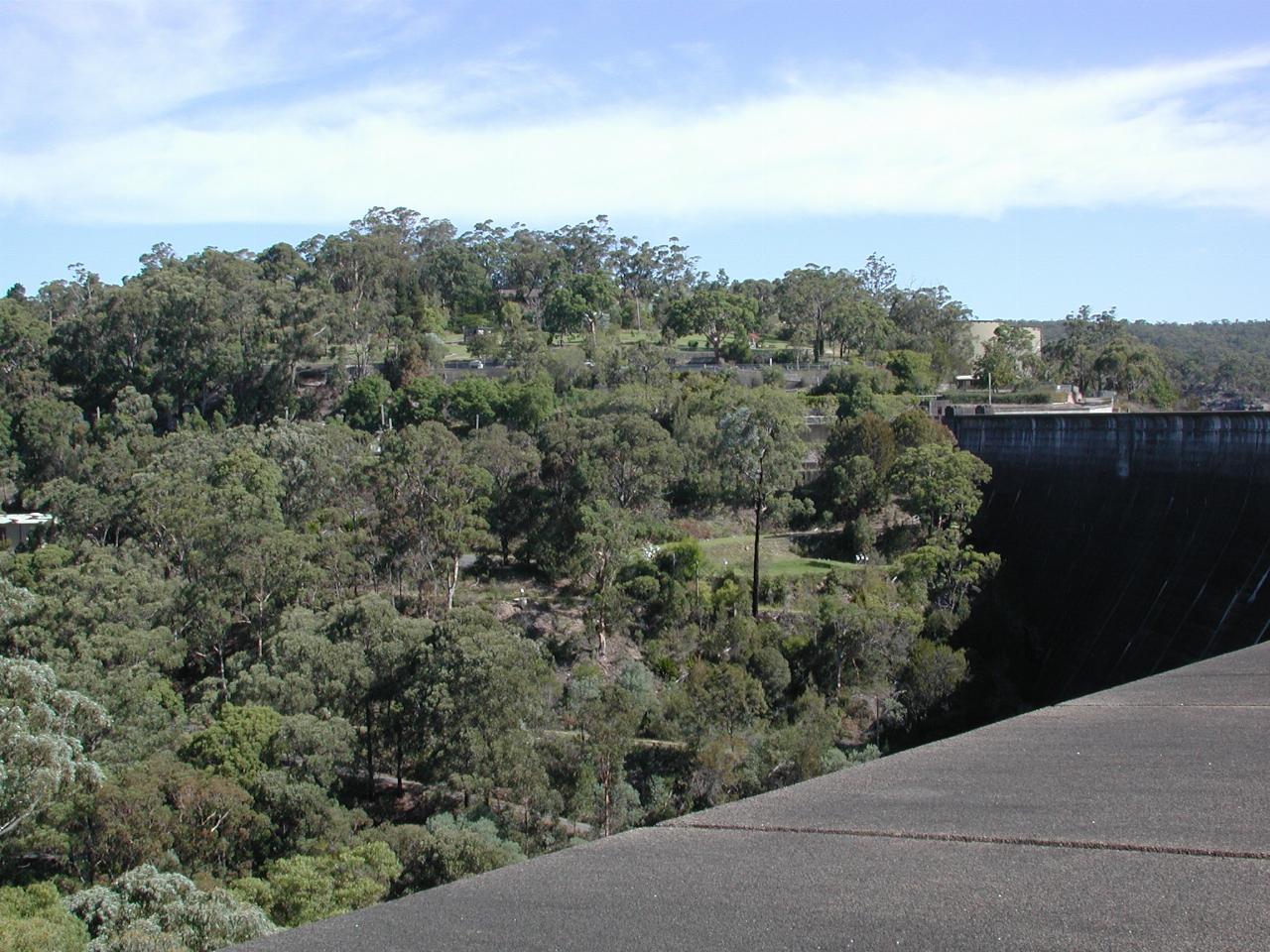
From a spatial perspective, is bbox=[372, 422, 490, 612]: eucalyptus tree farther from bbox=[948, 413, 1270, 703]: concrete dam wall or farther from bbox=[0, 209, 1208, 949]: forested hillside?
bbox=[948, 413, 1270, 703]: concrete dam wall

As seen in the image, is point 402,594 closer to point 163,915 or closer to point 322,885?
point 322,885

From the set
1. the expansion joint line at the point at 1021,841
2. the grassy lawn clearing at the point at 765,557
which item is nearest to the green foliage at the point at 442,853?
the expansion joint line at the point at 1021,841

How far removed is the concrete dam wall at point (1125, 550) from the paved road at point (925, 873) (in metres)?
17.9

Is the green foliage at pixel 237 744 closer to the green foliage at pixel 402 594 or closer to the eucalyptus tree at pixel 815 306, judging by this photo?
the green foliage at pixel 402 594

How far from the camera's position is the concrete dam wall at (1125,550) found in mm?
20500

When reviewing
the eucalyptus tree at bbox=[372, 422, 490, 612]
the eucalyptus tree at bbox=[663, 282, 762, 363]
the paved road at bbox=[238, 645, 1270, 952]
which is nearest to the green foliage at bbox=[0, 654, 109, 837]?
the eucalyptus tree at bbox=[372, 422, 490, 612]

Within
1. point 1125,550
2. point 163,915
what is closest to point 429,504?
point 163,915

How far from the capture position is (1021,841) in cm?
254

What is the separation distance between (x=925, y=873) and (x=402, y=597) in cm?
2482

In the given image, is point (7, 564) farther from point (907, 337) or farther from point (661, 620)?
point (907, 337)

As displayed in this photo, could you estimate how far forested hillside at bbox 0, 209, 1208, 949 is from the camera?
15047 mm

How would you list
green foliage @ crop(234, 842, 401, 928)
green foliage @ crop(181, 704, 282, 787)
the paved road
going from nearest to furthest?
the paved road → green foliage @ crop(234, 842, 401, 928) → green foliage @ crop(181, 704, 282, 787)

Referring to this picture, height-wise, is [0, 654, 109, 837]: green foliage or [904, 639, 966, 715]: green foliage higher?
[0, 654, 109, 837]: green foliage

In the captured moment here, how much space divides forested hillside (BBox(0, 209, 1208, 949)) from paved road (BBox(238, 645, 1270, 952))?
10493 mm
